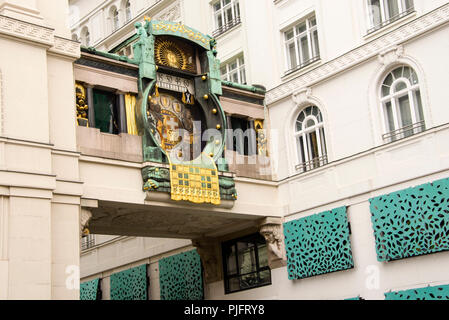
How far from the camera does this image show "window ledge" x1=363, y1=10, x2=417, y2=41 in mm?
20902

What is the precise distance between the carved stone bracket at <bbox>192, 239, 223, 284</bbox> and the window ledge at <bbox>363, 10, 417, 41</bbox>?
28.3ft

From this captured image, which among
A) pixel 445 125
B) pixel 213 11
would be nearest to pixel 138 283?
pixel 213 11

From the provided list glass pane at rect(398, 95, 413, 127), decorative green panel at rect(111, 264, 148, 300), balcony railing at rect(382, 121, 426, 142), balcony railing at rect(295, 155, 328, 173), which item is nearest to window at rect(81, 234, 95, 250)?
decorative green panel at rect(111, 264, 148, 300)

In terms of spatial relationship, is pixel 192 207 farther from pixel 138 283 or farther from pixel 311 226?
pixel 138 283

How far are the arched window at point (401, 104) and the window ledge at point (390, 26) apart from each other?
3.88ft

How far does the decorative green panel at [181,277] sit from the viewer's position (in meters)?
26.0

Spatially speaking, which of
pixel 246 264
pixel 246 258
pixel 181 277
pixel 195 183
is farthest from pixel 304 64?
pixel 181 277

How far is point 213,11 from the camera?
2788 centimetres

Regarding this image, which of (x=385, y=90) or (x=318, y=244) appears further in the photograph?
(x=318, y=244)

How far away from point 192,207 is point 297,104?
4907mm

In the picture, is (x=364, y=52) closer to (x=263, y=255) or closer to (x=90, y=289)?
(x=263, y=255)

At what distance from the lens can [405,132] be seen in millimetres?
20844

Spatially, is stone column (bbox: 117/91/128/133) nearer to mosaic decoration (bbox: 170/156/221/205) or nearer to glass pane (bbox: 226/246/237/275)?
mosaic decoration (bbox: 170/156/221/205)

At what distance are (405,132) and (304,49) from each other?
499cm
